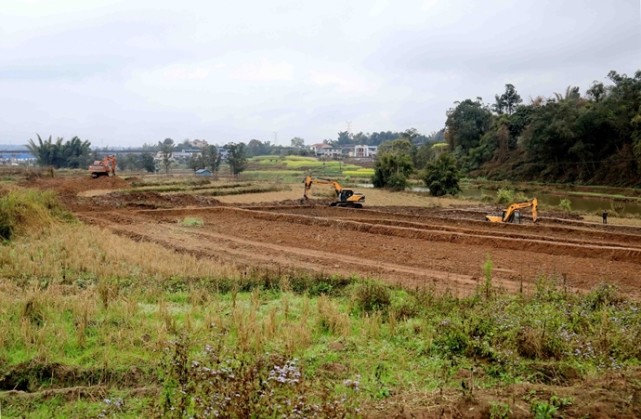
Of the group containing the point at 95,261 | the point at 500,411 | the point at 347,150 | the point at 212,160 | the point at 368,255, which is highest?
the point at 347,150

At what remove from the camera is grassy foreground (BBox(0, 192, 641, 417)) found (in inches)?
166

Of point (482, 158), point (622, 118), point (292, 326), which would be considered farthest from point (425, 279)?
point (482, 158)

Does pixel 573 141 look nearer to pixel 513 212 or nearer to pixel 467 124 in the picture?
pixel 467 124

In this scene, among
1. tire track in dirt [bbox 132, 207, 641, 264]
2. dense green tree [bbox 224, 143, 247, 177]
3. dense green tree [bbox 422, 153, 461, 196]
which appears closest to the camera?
tire track in dirt [bbox 132, 207, 641, 264]

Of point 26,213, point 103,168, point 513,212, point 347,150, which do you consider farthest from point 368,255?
point 347,150

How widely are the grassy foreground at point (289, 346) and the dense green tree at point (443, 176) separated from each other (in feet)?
91.4

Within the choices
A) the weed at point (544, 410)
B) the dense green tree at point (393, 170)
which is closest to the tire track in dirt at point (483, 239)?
the weed at point (544, 410)

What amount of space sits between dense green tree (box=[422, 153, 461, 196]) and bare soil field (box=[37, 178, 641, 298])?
12.5 m

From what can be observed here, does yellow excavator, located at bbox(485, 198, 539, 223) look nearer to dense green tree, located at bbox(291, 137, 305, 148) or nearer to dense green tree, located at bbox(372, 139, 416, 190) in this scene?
dense green tree, located at bbox(372, 139, 416, 190)

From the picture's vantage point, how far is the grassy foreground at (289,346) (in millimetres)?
4223

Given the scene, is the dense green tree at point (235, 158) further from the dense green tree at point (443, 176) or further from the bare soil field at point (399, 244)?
the bare soil field at point (399, 244)

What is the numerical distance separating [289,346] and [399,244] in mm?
10029

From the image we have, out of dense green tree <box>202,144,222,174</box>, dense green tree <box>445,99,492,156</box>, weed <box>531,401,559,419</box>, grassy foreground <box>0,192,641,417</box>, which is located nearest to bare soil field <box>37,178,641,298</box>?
grassy foreground <box>0,192,641,417</box>

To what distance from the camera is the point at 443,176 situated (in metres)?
36.9
